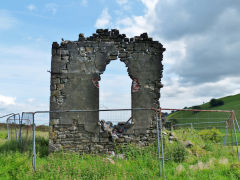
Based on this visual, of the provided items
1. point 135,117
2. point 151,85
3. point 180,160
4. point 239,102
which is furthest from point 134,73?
point 239,102

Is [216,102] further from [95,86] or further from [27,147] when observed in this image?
[27,147]

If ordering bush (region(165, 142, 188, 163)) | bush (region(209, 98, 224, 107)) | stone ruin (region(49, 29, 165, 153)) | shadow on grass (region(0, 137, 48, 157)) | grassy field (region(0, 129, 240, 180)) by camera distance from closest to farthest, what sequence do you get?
grassy field (region(0, 129, 240, 180)) → bush (region(165, 142, 188, 163)) → shadow on grass (region(0, 137, 48, 157)) → stone ruin (region(49, 29, 165, 153)) → bush (region(209, 98, 224, 107))

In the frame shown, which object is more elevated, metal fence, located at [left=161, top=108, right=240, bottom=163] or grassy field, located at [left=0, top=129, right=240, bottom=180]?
metal fence, located at [left=161, top=108, right=240, bottom=163]

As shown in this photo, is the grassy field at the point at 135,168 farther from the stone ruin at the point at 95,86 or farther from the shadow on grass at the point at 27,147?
the stone ruin at the point at 95,86

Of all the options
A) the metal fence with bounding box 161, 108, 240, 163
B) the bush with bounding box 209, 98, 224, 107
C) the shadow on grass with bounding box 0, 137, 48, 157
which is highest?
the bush with bounding box 209, 98, 224, 107

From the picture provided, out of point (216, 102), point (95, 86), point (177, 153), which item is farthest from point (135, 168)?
point (216, 102)

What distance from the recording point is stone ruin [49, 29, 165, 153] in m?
8.69

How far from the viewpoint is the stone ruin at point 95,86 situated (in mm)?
8688

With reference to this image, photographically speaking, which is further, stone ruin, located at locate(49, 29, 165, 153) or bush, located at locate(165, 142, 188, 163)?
stone ruin, located at locate(49, 29, 165, 153)

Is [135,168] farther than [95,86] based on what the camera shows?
No

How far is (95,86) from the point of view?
8883mm

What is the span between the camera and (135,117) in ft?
29.2

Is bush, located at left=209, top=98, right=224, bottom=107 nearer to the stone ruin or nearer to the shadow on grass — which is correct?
the stone ruin

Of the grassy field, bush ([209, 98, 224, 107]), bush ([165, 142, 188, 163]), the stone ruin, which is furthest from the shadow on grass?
bush ([209, 98, 224, 107])
